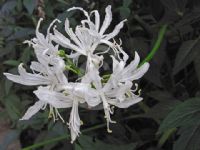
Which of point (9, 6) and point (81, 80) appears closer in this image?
point (81, 80)

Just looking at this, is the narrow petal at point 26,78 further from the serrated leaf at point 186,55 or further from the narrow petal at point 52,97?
the serrated leaf at point 186,55

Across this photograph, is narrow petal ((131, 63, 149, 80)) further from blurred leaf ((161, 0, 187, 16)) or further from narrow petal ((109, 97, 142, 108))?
blurred leaf ((161, 0, 187, 16))

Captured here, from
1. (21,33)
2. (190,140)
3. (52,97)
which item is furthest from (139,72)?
(21,33)

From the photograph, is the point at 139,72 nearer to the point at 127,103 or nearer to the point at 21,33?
the point at 127,103

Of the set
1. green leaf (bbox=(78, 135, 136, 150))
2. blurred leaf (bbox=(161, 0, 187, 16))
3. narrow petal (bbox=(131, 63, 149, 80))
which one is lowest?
green leaf (bbox=(78, 135, 136, 150))

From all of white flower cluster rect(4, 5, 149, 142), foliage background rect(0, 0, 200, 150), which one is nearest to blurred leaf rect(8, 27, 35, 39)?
foliage background rect(0, 0, 200, 150)

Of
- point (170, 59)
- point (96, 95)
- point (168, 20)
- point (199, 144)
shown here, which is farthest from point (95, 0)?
point (96, 95)

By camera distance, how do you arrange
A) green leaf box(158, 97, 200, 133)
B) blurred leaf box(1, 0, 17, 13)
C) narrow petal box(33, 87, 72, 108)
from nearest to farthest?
1. narrow petal box(33, 87, 72, 108)
2. green leaf box(158, 97, 200, 133)
3. blurred leaf box(1, 0, 17, 13)
